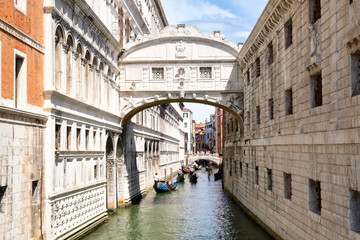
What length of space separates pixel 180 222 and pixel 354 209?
35.8 ft

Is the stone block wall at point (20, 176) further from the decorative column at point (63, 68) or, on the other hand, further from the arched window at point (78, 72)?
the arched window at point (78, 72)

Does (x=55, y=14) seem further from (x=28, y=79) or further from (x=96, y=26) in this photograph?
(x=96, y=26)

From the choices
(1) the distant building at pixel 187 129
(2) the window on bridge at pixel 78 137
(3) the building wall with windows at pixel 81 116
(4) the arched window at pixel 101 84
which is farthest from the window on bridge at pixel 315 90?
(1) the distant building at pixel 187 129

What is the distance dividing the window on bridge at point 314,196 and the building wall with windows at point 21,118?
6785mm

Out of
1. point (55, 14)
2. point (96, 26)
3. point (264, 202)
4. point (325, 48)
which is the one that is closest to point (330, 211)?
point (325, 48)

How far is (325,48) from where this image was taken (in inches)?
369

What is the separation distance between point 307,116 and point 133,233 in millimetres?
8161

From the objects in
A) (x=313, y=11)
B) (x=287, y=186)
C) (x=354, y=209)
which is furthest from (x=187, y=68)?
(x=354, y=209)

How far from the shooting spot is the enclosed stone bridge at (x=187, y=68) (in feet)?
67.1

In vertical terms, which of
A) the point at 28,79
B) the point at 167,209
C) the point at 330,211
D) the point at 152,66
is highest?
the point at 152,66

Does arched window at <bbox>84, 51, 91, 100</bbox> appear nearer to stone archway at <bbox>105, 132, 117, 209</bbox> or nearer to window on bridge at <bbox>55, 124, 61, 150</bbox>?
window on bridge at <bbox>55, 124, 61, 150</bbox>

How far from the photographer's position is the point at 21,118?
10.5 metres

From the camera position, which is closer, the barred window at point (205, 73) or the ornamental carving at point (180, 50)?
the ornamental carving at point (180, 50)

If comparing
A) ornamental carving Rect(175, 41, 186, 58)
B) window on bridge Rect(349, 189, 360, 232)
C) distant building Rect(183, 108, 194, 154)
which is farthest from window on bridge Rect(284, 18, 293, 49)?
distant building Rect(183, 108, 194, 154)
